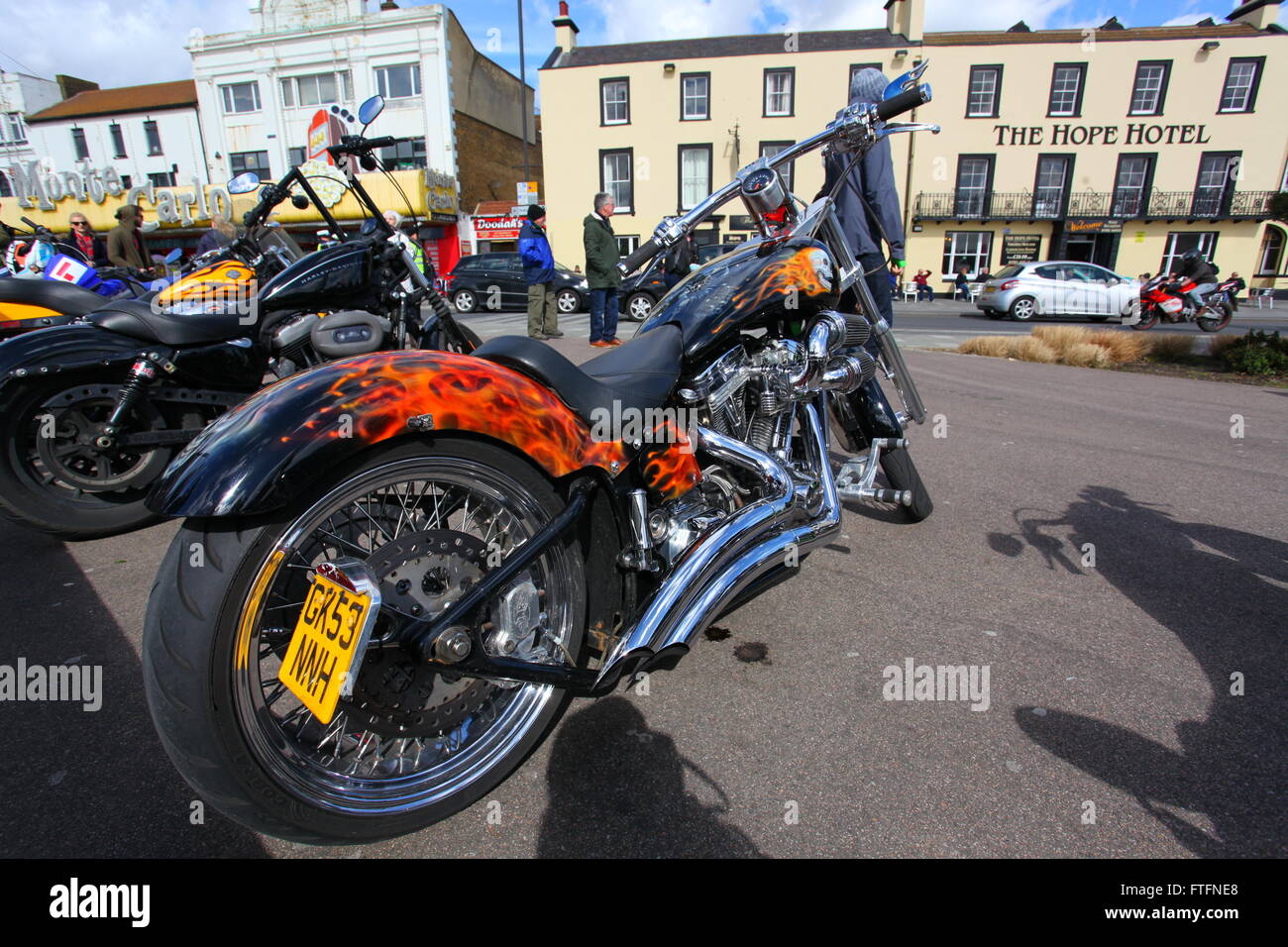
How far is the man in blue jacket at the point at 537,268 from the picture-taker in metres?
9.21

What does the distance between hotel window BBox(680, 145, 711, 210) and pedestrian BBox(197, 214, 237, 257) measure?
22191 millimetres

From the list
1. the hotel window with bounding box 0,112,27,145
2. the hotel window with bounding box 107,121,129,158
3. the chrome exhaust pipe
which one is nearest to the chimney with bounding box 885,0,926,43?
the chrome exhaust pipe

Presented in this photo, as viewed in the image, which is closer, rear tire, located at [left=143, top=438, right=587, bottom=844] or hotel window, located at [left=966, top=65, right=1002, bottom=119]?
rear tire, located at [left=143, top=438, right=587, bottom=844]

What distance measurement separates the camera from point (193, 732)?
48.4 inches

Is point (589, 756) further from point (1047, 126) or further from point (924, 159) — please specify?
point (1047, 126)

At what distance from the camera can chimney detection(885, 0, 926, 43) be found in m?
25.9

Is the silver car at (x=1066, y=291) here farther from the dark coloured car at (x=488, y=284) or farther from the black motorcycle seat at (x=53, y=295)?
the black motorcycle seat at (x=53, y=295)

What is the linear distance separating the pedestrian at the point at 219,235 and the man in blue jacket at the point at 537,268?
3428mm

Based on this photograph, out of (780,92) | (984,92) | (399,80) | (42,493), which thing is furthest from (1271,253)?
(42,493)

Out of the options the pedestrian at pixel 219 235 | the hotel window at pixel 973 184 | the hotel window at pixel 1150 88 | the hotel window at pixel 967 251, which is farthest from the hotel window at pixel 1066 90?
the pedestrian at pixel 219 235

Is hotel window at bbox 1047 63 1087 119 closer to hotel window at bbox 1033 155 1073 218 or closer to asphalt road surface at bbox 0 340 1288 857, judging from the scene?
hotel window at bbox 1033 155 1073 218

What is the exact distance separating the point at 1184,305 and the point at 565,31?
25.5 meters

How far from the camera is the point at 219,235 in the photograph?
24.0ft

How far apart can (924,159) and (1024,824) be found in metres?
30.4
